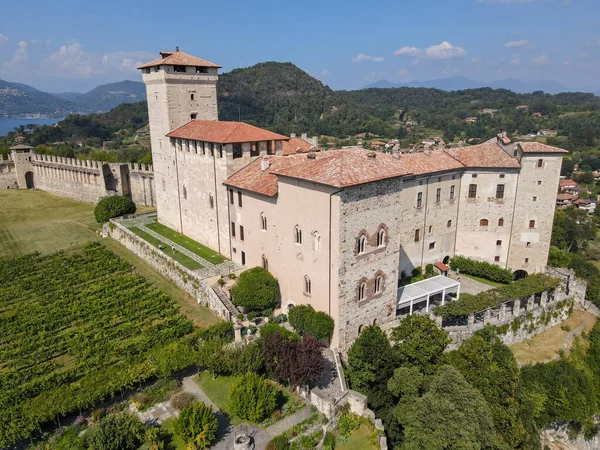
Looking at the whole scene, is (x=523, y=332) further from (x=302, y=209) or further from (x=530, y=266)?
(x=302, y=209)

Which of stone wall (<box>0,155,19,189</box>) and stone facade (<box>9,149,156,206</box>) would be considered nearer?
stone facade (<box>9,149,156,206</box>)

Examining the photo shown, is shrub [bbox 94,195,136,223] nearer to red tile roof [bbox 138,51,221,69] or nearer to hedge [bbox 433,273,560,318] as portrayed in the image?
red tile roof [bbox 138,51,221,69]

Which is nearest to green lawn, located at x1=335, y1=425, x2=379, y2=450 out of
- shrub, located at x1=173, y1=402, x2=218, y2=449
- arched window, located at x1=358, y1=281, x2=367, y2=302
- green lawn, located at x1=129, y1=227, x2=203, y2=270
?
shrub, located at x1=173, y1=402, x2=218, y2=449

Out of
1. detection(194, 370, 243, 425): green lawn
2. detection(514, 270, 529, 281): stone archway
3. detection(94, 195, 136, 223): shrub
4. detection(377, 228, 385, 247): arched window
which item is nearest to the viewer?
detection(194, 370, 243, 425): green lawn

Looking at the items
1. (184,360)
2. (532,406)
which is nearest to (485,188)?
(532,406)

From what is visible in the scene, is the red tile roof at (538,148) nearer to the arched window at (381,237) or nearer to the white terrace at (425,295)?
the white terrace at (425,295)

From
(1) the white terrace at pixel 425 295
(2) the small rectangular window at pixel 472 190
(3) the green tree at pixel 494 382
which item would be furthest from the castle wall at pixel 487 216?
(3) the green tree at pixel 494 382
